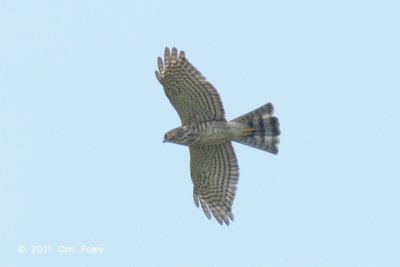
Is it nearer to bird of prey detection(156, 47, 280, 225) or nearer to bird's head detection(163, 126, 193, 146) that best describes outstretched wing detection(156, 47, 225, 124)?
bird of prey detection(156, 47, 280, 225)

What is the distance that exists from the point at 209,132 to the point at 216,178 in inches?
52.7

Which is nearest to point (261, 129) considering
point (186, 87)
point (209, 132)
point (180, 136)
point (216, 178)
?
point (209, 132)

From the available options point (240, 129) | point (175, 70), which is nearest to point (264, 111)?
point (240, 129)

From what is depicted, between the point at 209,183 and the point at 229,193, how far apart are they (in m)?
0.44

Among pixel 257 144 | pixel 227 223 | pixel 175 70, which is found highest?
pixel 175 70

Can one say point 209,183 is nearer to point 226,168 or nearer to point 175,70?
point 226,168

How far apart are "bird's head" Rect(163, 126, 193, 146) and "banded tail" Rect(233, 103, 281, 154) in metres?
0.97

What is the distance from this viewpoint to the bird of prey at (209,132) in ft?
64.9

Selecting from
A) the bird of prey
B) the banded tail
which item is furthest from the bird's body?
the banded tail

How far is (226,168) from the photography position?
20.9 meters

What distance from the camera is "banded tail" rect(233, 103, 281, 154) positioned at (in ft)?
67.1

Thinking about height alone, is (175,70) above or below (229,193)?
above

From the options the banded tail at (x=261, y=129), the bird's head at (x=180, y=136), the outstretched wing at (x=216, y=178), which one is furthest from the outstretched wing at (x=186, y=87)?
the outstretched wing at (x=216, y=178)

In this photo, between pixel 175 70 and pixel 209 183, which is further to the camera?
pixel 209 183
